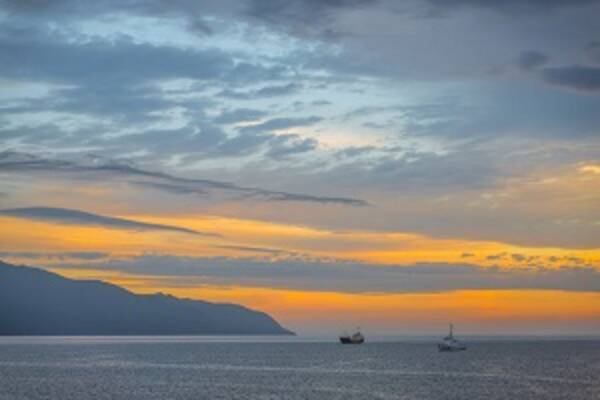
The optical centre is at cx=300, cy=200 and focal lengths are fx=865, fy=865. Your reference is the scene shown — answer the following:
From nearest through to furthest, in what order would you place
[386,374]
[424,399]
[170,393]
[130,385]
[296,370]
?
[424,399]
[170,393]
[130,385]
[386,374]
[296,370]

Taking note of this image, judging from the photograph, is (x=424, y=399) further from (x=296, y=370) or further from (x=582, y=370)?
(x=582, y=370)

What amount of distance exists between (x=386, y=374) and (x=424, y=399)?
47.4 m

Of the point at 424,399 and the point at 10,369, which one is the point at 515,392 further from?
the point at 10,369

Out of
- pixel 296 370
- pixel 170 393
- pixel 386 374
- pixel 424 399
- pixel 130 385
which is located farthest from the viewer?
pixel 296 370

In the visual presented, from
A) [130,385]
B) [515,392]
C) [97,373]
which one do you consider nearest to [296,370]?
[97,373]

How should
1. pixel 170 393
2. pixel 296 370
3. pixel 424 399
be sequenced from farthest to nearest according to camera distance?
pixel 296 370, pixel 170 393, pixel 424 399

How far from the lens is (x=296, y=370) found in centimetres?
16600

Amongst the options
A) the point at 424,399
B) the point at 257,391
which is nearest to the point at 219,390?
the point at 257,391

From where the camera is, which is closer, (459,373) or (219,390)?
(219,390)

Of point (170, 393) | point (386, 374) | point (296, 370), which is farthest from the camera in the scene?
point (296, 370)

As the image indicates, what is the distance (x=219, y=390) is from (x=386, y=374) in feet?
147

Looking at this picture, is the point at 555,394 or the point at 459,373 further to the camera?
the point at 459,373

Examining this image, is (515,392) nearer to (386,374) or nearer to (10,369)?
(386,374)

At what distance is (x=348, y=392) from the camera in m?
113
